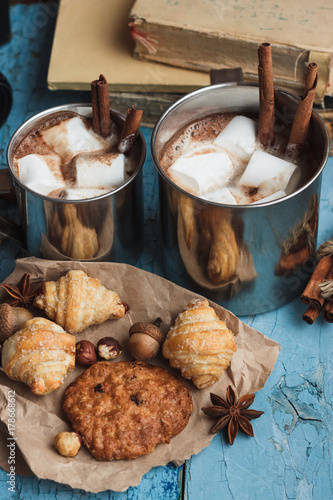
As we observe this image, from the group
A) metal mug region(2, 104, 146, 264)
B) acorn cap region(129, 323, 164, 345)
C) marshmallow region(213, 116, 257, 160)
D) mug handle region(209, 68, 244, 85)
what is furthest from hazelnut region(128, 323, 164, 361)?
mug handle region(209, 68, 244, 85)

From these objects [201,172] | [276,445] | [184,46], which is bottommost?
[276,445]

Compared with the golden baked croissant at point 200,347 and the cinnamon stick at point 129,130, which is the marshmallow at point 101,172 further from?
the golden baked croissant at point 200,347

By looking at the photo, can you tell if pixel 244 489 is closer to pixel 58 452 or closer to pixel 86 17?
pixel 58 452

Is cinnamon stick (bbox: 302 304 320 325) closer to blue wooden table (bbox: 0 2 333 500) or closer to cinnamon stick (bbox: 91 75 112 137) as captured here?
blue wooden table (bbox: 0 2 333 500)

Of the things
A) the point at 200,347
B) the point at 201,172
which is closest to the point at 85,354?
the point at 200,347

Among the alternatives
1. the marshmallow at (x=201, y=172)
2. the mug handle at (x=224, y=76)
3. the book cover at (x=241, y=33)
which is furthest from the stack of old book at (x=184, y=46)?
the marshmallow at (x=201, y=172)

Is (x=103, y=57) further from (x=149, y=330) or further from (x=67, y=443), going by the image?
(x=67, y=443)
